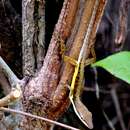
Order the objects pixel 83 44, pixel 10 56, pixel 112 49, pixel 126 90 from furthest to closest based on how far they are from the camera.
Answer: pixel 126 90 → pixel 112 49 → pixel 10 56 → pixel 83 44

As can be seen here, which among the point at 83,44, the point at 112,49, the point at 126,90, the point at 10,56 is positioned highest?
the point at 83,44

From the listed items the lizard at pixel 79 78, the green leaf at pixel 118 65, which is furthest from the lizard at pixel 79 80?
the green leaf at pixel 118 65

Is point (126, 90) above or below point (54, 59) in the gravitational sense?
below

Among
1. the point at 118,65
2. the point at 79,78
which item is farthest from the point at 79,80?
the point at 118,65

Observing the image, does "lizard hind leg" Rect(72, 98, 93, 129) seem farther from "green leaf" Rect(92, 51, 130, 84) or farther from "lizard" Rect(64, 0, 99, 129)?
"green leaf" Rect(92, 51, 130, 84)

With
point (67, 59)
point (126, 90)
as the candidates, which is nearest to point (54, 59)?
point (67, 59)

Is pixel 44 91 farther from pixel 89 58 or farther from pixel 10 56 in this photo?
pixel 10 56

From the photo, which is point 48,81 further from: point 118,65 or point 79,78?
point 118,65

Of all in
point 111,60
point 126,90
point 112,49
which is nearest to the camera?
point 111,60
